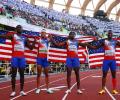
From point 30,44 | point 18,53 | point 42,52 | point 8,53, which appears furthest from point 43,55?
point 8,53

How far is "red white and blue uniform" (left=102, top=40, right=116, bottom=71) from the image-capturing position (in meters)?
10.7

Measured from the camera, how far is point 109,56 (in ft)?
35.3

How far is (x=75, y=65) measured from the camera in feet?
35.5

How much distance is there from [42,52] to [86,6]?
213 feet

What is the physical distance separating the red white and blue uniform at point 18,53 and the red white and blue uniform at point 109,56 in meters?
2.39

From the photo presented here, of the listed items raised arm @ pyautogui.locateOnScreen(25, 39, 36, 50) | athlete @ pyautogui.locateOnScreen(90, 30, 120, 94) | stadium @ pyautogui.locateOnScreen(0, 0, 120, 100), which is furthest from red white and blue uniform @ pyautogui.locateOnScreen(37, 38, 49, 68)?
athlete @ pyautogui.locateOnScreen(90, 30, 120, 94)

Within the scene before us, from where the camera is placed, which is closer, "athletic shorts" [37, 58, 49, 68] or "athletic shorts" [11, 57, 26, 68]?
"athletic shorts" [11, 57, 26, 68]

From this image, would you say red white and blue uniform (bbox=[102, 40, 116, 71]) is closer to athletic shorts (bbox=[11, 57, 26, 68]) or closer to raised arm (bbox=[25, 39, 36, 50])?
raised arm (bbox=[25, 39, 36, 50])

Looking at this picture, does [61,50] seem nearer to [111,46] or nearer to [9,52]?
[9,52]

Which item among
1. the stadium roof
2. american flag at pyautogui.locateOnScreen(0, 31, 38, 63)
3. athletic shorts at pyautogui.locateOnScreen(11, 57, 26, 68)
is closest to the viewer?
athletic shorts at pyautogui.locateOnScreen(11, 57, 26, 68)

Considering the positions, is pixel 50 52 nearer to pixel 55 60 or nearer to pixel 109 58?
pixel 55 60

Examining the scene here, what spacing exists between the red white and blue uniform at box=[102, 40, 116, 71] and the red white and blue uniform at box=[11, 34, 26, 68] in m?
2.39

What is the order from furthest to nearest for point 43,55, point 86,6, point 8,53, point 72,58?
point 86,6
point 8,53
point 72,58
point 43,55

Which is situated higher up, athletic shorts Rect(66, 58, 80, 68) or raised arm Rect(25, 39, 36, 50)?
raised arm Rect(25, 39, 36, 50)
